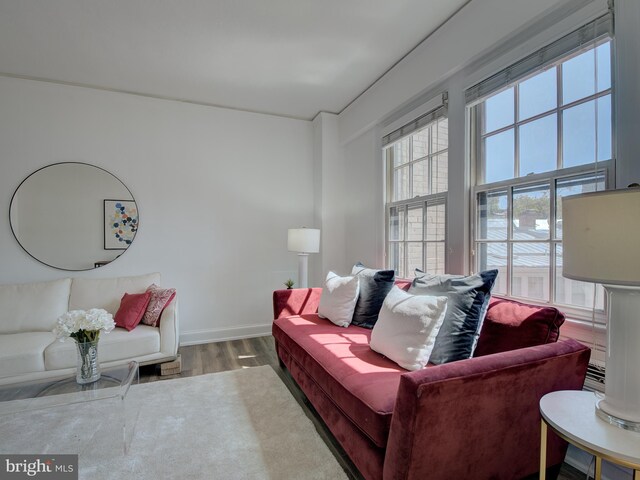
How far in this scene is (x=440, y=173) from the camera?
2.61 m

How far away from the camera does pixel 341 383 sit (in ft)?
5.30

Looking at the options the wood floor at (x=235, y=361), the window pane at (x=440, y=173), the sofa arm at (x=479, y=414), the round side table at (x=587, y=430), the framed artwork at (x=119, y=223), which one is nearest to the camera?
the round side table at (x=587, y=430)

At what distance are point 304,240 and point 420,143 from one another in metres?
1.44

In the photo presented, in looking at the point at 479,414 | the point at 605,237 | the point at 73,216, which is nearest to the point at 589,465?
the point at 479,414

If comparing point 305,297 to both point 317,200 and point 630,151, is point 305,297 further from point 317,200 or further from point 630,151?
point 630,151

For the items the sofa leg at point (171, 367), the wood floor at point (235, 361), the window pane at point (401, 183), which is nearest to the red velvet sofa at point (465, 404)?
the wood floor at point (235, 361)

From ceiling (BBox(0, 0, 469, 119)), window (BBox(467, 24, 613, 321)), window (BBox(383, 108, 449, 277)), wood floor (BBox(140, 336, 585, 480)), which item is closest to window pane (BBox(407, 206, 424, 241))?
window (BBox(383, 108, 449, 277))

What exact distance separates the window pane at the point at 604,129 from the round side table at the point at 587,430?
109cm

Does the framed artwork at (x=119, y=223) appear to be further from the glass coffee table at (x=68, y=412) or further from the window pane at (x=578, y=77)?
the window pane at (x=578, y=77)

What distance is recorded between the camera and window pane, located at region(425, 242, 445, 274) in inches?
102

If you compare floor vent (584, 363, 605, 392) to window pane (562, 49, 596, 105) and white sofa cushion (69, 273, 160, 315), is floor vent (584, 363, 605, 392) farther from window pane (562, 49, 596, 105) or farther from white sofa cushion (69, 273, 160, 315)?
white sofa cushion (69, 273, 160, 315)

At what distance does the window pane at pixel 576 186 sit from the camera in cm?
158

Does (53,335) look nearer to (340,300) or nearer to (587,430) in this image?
(340,300)

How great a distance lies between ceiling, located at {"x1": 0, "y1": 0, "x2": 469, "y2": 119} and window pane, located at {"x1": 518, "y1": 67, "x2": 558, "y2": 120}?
0.78 metres
